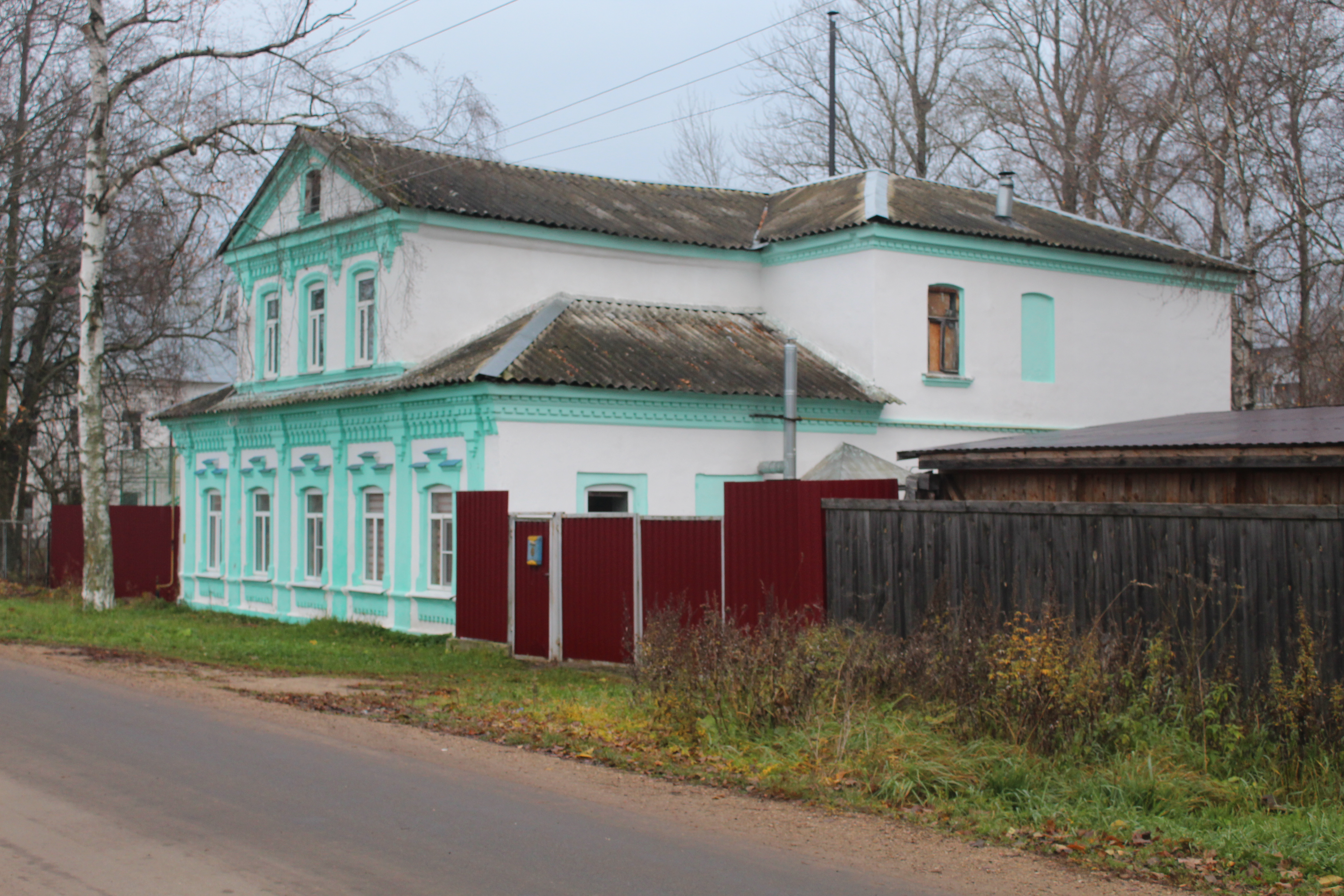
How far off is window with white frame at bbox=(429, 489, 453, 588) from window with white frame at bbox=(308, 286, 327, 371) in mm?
4946

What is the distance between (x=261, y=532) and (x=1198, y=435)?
64.3 feet

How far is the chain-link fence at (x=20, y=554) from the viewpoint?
3388 centimetres

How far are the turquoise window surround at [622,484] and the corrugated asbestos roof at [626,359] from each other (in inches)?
57.5

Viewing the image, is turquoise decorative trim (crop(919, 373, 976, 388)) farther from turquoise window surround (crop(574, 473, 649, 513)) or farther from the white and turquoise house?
turquoise window surround (crop(574, 473, 649, 513))

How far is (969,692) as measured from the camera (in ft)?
31.9

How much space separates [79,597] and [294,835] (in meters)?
23.1

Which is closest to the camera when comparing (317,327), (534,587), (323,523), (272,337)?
(534,587)

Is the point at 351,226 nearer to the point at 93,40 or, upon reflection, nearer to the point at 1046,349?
the point at 93,40

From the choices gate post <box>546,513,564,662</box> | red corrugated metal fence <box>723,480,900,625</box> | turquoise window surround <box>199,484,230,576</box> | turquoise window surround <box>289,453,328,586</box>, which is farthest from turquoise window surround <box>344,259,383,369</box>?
red corrugated metal fence <box>723,480,900,625</box>

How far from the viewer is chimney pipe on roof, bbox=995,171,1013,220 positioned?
26.8 m

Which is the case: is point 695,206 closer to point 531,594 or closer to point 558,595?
point 531,594

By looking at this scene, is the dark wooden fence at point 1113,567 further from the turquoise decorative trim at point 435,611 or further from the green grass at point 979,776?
the turquoise decorative trim at point 435,611

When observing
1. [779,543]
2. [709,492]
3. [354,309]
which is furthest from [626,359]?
[779,543]

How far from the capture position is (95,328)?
2408 centimetres
